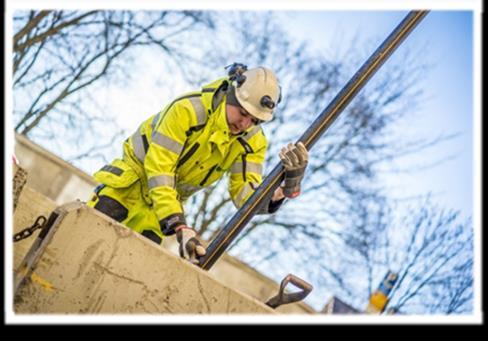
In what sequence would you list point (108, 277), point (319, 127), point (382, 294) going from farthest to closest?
point (382, 294)
point (319, 127)
point (108, 277)

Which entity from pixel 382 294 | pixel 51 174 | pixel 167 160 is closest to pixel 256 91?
pixel 167 160

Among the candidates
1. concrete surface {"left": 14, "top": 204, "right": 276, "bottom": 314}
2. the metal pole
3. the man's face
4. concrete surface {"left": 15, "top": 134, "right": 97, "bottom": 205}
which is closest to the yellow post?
concrete surface {"left": 15, "top": 134, "right": 97, "bottom": 205}

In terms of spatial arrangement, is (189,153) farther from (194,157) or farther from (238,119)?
(238,119)

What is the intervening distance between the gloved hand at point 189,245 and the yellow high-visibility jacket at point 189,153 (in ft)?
0.26

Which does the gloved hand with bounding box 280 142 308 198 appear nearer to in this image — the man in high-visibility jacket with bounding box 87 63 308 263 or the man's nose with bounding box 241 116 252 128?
the man in high-visibility jacket with bounding box 87 63 308 263

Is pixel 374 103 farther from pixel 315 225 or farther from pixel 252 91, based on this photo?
pixel 252 91

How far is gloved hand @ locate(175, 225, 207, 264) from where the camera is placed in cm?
423

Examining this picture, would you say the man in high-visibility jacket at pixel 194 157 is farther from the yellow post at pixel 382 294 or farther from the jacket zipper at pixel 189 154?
the yellow post at pixel 382 294

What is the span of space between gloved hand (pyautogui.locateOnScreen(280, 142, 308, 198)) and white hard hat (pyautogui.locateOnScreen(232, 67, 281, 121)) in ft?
0.93

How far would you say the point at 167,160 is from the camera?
176 inches

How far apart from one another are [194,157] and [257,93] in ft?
1.91

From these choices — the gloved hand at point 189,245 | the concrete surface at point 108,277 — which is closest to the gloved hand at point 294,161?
the gloved hand at point 189,245

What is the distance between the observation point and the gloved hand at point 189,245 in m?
4.23
